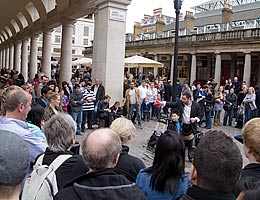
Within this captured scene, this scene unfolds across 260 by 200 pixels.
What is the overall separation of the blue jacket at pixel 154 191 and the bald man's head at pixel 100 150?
645mm

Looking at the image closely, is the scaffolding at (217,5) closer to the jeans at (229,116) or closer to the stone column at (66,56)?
the jeans at (229,116)

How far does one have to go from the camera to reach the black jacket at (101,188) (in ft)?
6.51

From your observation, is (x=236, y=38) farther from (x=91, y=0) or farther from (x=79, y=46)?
(x=79, y=46)

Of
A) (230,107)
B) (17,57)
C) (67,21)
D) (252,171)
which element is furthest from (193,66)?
(252,171)

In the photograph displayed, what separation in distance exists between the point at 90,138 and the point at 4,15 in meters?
23.0

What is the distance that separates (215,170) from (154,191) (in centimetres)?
93

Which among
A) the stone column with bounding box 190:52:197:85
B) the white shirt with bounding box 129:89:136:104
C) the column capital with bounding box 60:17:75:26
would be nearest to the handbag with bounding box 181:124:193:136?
the white shirt with bounding box 129:89:136:104

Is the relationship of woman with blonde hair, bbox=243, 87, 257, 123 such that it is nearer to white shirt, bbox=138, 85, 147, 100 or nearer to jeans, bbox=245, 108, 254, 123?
jeans, bbox=245, 108, 254, 123

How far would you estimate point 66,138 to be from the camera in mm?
2973

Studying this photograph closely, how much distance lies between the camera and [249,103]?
12.9 metres

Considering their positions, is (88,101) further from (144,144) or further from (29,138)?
(29,138)

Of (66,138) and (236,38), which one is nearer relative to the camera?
(66,138)

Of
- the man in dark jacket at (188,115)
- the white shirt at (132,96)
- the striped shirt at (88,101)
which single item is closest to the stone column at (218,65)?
the white shirt at (132,96)

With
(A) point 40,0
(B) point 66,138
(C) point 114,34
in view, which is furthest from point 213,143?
(A) point 40,0
